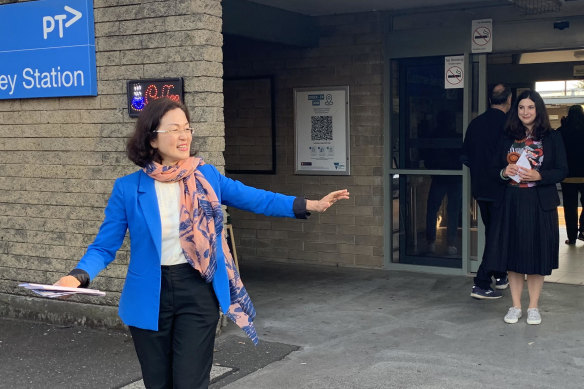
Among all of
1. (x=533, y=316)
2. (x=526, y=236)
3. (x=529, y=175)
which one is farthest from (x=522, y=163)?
(x=533, y=316)

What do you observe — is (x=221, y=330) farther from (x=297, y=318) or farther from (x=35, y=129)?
(x=35, y=129)

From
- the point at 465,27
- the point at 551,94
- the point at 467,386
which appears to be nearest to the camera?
the point at 467,386

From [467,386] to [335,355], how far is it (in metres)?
1.08

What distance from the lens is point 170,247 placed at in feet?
11.7

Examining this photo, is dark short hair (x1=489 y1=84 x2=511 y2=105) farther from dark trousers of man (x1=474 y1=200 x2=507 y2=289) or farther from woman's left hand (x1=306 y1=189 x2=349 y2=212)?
woman's left hand (x1=306 y1=189 x2=349 y2=212)

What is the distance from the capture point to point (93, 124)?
657cm

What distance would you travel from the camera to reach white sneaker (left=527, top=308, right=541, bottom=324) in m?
6.40

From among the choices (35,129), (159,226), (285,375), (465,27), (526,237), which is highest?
(465,27)

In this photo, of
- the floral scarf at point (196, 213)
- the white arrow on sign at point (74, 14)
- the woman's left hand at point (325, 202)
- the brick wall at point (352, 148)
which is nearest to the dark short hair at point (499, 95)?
the brick wall at point (352, 148)

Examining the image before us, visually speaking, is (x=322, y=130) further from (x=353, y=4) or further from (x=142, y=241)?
(x=142, y=241)

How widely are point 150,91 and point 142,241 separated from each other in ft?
9.27

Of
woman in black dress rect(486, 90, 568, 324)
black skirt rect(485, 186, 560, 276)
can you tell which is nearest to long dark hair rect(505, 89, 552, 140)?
woman in black dress rect(486, 90, 568, 324)

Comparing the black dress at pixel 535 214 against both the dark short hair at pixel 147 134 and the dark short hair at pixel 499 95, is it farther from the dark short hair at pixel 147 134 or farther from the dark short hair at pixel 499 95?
the dark short hair at pixel 147 134

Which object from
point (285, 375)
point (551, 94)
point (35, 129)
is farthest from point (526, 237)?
point (551, 94)
